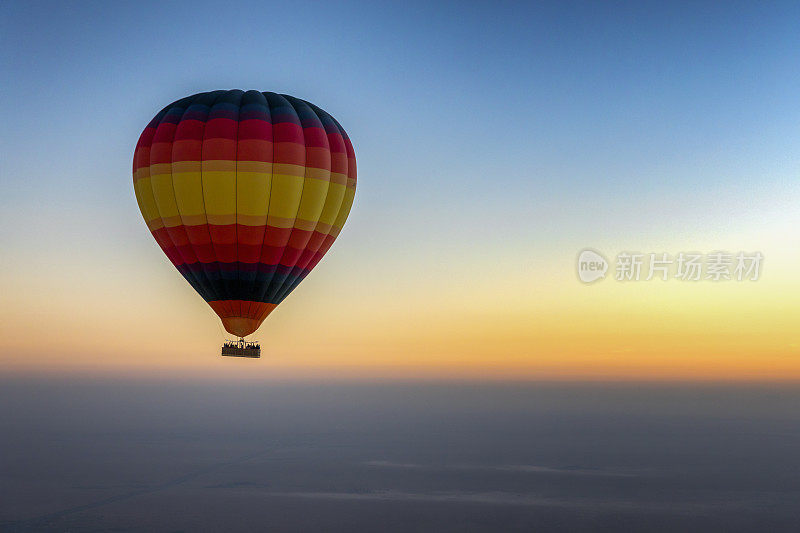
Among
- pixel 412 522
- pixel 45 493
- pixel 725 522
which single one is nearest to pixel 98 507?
pixel 45 493

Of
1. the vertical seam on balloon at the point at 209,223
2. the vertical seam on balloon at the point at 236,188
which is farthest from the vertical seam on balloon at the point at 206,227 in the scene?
the vertical seam on balloon at the point at 236,188

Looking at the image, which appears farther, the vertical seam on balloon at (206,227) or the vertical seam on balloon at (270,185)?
the vertical seam on balloon at (270,185)

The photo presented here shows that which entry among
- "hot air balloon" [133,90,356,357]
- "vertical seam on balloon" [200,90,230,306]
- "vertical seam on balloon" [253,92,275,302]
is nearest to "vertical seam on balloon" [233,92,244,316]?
"hot air balloon" [133,90,356,357]

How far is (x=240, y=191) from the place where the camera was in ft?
99.6

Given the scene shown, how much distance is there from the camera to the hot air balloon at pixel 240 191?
30.4 metres

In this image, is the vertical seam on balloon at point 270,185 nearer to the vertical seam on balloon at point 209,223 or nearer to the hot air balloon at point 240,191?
the hot air balloon at point 240,191

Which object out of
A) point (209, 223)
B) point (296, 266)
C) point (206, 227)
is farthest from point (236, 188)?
point (296, 266)

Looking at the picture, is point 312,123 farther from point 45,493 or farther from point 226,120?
point 45,493

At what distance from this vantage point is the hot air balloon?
3041cm

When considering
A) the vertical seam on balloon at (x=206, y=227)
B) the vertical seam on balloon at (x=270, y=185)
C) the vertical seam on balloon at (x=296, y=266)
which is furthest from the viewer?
the vertical seam on balloon at (x=296, y=266)

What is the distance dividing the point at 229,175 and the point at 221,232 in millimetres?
2444

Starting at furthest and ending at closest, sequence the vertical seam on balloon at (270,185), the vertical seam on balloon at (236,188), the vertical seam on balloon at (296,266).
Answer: the vertical seam on balloon at (296,266), the vertical seam on balloon at (270,185), the vertical seam on balloon at (236,188)

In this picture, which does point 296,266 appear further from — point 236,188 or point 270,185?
point 236,188

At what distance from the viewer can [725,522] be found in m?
162
